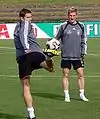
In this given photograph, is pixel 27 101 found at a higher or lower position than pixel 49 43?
lower

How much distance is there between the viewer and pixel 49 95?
1293 cm

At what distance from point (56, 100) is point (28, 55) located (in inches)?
114

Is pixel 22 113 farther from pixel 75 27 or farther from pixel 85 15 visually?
pixel 85 15

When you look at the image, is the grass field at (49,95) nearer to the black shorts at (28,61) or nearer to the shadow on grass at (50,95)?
the shadow on grass at (50,95)

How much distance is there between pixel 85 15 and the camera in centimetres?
4641

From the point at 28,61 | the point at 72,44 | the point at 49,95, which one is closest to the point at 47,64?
the point at 28,61

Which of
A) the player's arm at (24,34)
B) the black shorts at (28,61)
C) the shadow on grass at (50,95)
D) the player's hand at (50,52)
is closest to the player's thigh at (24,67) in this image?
the black shorts at (28,61)

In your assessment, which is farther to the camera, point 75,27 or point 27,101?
point 75,27

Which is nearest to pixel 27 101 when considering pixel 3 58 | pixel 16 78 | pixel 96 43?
pixel 16 78

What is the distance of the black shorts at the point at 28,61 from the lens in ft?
31.1

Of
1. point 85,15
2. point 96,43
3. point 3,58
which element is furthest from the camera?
point 85,15

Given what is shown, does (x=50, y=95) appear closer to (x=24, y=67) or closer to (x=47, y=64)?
(x=47, y=64)

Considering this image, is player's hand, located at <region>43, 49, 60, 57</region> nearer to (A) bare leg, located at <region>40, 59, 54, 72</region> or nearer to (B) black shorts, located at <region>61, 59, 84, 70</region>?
(A) bare leg, located at <region>40, 59, 54, 72</region>

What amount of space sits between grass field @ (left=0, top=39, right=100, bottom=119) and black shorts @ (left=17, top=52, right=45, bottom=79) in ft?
3.74
